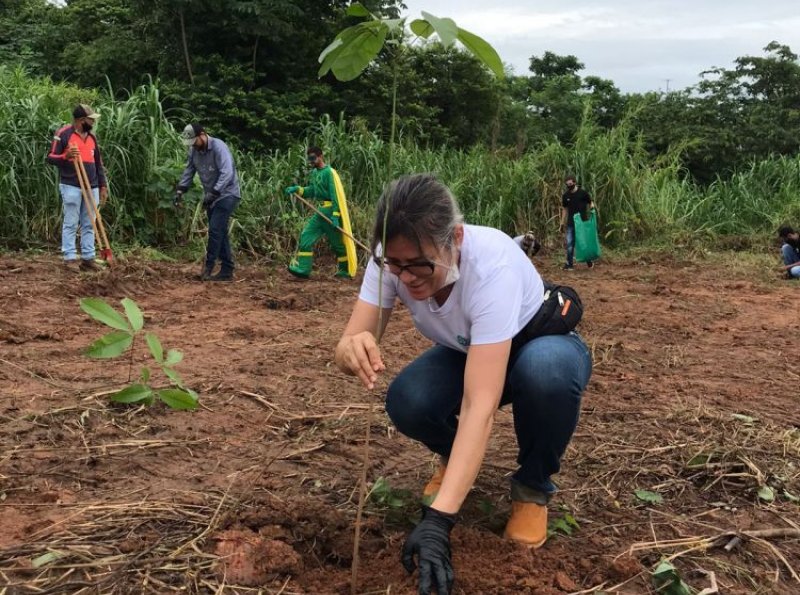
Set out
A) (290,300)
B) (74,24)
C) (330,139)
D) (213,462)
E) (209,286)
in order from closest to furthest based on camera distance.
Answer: (213,462) < (290,300) < (209,286) < (330,139) < (74,24)

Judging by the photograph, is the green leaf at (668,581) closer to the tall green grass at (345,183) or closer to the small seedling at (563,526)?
the small seedling at (563,526)

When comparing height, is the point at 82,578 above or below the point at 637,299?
above

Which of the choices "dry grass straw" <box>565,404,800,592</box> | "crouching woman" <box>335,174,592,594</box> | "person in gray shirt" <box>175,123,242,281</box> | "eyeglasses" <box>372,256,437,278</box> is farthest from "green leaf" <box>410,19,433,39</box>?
"person in gray shirt" <box>175,123,242,281</box>

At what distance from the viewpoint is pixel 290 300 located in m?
5.98

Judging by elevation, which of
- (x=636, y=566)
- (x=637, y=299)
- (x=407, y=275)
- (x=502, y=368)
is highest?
(x=407, y=275)

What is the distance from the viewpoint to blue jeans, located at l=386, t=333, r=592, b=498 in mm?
1810

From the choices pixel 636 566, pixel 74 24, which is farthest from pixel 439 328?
pixel 74 24

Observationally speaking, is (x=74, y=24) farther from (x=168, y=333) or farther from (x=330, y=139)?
(x=168, y=333)

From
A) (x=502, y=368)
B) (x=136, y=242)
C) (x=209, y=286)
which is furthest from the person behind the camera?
(x=136, y=242)

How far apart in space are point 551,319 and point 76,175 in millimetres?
5898

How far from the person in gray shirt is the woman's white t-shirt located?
5192 mm

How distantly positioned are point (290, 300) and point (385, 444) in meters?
3.48

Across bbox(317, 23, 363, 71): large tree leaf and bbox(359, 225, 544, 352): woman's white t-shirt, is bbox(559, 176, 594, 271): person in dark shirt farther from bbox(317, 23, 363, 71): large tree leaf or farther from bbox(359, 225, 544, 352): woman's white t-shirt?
bbox(317, 23, 363, 71): large tree leaf

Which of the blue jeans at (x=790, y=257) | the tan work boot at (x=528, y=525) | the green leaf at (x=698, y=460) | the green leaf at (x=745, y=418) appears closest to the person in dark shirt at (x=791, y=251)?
the blue jeans at (x=790, y=257)
